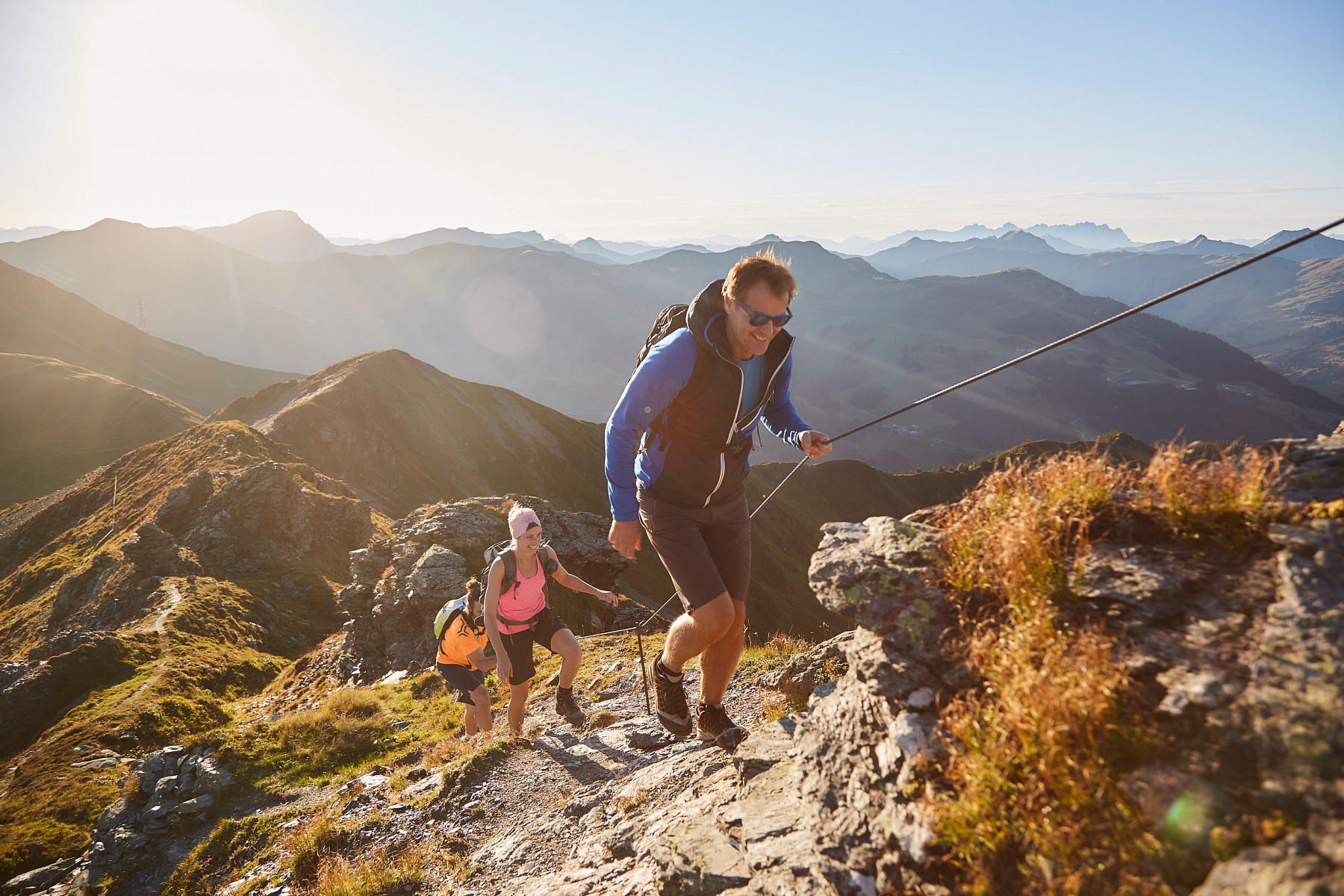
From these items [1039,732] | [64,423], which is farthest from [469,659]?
[64,423]

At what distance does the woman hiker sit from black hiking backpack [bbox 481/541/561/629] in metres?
0.01

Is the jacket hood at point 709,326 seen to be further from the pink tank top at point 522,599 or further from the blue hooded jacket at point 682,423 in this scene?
the pink tank top at point 522,599

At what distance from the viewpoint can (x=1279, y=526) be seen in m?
2.98

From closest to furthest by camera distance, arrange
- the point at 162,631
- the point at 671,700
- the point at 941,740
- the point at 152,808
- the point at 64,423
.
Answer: the point at 941,740
the point at 671,700
the point at 152,808
the point at 162,631
the point at 64,423

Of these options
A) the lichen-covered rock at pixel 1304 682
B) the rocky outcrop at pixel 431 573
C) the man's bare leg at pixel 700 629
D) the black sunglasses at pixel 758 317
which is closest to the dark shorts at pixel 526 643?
the man's bare leg at pixel 700 629

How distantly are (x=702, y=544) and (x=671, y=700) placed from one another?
164 centimetres

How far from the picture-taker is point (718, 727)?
5832 millimetres

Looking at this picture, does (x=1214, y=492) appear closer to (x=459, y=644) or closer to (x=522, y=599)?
(x=522, y=599)

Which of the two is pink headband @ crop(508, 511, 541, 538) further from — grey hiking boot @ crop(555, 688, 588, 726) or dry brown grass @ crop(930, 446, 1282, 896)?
dry brown grass @ crop(930, 446, 1282, 896)

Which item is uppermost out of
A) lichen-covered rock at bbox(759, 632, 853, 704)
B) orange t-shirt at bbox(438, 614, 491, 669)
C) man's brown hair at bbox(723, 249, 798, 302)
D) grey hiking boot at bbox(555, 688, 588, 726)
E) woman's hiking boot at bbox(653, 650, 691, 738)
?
man's brown hair at bbox(723, 249, 798, 302)

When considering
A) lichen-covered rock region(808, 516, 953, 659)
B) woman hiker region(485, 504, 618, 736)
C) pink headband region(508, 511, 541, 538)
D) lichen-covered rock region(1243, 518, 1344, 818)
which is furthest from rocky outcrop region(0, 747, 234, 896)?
lichen-covered rock region(1243, 518, 1344, 818)

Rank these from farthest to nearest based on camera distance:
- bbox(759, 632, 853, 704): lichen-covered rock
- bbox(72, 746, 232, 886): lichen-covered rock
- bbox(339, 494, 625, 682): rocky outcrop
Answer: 1. bbox(339, 494, 625, 682): rocky outcrop
2. bbox(72, 746, 232, 886): lichen-covered rock
3. bbox(759, 632, 853, 704): lichen-covered rock

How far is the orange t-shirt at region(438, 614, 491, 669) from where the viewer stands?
33.9 feet

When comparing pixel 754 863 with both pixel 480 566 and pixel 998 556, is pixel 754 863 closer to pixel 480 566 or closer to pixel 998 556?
pixel 998 556
